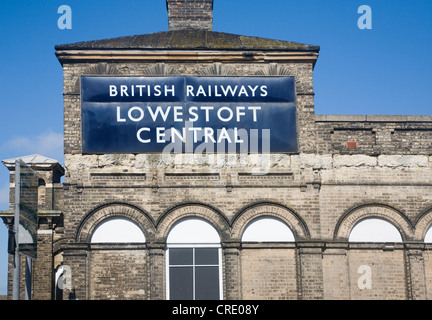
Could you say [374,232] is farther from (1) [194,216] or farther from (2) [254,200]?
(1) [194,216]

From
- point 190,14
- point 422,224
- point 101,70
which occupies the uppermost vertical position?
point 190,14

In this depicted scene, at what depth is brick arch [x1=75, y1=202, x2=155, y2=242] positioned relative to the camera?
2077 centimetres

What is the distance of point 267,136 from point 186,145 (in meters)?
2.42

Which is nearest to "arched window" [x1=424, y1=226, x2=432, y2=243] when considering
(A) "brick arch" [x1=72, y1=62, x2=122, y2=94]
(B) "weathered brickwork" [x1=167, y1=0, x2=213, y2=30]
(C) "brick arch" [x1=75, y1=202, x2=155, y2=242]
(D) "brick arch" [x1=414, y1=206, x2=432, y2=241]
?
(D) "brick arch" [x1=414, y1=206, x2=432, y2=241]

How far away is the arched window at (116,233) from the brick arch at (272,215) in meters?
2.77

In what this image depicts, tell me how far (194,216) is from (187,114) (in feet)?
10.0

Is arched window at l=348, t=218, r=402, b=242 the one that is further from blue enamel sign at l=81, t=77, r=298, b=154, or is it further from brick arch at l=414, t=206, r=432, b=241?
blue enamel sign at l=81, t=77, r=298, b=154

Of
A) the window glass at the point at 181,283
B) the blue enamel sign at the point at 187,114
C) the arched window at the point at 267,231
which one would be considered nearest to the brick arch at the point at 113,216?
the window glass at the point at 181,283

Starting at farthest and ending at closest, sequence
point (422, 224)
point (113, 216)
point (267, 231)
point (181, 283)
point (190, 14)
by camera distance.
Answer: point (190, 14), point (422, 224), point (267, 231), point (113, 216), point (181, 283)

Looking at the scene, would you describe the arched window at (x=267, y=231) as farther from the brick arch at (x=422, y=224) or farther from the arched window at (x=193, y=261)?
the brick arch at (x=422, y=224)

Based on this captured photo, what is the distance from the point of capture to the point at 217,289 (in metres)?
20.6

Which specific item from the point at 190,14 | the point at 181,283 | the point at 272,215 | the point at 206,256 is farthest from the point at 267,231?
the point at 190,14

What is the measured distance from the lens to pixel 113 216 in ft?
68.7
